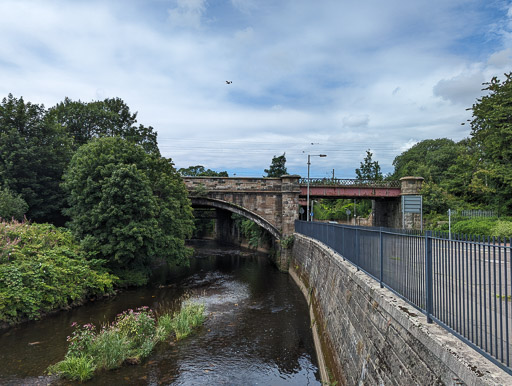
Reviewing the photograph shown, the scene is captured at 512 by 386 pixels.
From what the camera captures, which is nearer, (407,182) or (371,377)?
(371,377)

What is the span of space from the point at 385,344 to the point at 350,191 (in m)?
25.0

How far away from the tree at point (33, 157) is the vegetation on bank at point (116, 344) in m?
14.9

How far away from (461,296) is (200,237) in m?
58.2

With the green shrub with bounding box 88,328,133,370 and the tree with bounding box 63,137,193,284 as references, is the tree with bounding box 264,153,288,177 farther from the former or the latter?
the green shrub with bounding box 88,328,133,370

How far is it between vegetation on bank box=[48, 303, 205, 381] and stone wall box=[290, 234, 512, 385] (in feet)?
16.2

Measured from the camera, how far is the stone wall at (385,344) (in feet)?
10.5

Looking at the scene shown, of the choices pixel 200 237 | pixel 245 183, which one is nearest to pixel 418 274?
pixel 245 183

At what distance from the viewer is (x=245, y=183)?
27.2m

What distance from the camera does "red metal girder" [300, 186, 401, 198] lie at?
28906 millimetres

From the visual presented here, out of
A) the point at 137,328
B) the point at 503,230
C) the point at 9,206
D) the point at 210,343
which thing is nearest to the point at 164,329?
the point at 137,328

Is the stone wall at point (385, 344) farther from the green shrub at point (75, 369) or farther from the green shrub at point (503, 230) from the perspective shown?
the green shrub at point (503, 230)

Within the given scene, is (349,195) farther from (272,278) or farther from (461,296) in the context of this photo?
(461,296)

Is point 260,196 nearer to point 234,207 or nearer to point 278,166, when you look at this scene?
point 234,207

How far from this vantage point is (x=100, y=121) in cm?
3553
